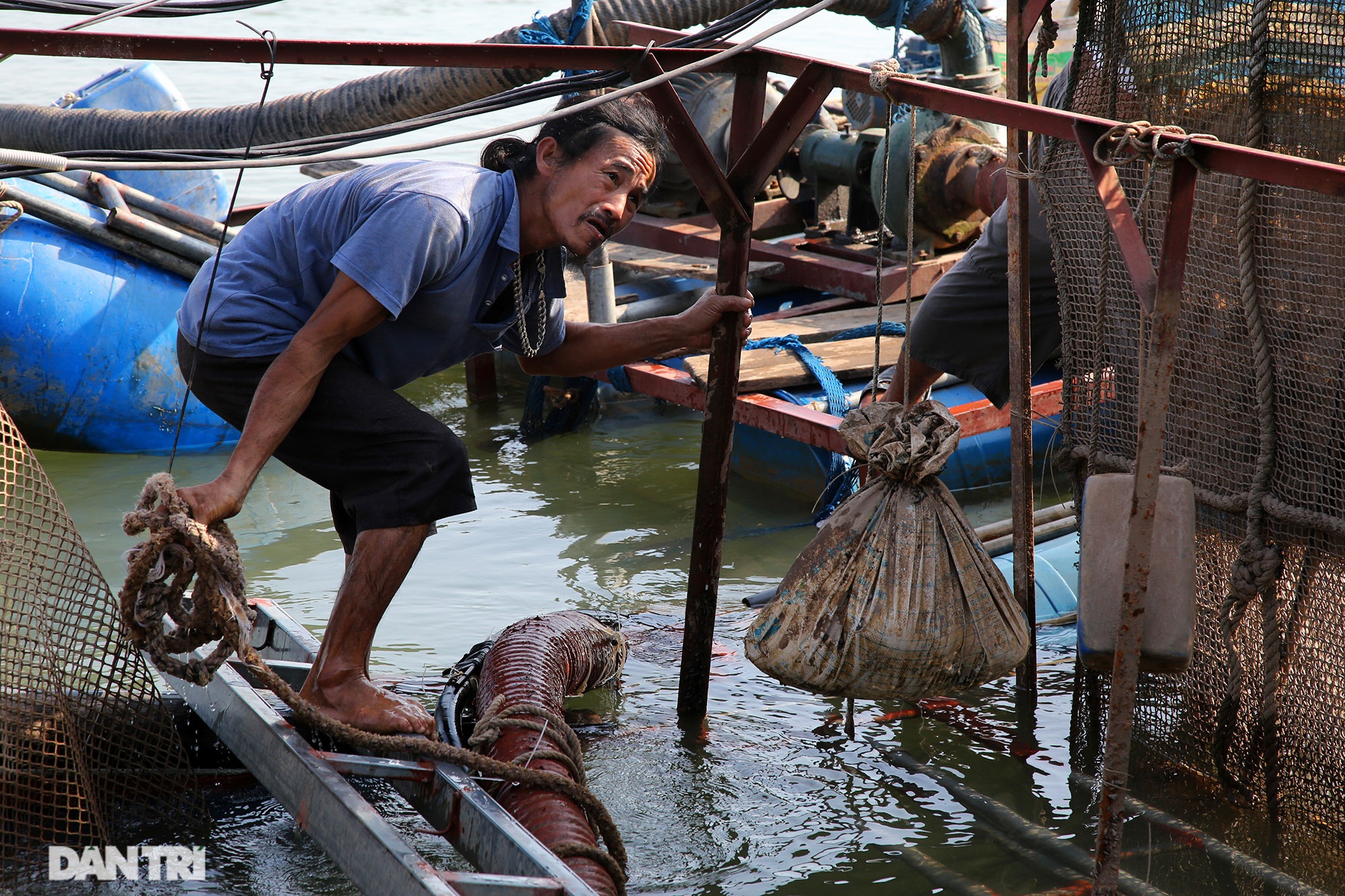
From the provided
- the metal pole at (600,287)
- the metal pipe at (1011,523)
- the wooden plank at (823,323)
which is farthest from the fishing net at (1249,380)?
the metal pole at (600,287)

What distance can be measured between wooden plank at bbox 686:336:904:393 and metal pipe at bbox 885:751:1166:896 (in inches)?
104

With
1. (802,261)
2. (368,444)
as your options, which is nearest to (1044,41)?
(368,444)

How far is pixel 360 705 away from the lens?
3.44 meters

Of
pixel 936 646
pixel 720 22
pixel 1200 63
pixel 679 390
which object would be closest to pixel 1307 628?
pixel 936 646

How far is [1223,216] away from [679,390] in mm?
→ 3387

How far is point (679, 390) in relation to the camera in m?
6.50

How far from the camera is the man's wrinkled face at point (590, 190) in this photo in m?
3.41

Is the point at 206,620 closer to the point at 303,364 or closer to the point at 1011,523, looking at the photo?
the point at 303,364

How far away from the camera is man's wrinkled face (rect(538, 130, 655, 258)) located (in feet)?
11.2

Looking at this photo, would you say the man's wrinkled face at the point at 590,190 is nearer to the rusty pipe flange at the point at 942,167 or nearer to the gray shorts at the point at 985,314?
the gray shorts at the point at 985,314

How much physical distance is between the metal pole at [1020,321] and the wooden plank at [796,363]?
2.20 m

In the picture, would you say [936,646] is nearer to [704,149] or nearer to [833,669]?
[833,669]

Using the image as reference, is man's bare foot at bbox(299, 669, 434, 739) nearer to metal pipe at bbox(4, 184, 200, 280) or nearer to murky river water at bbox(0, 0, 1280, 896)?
murky river water at bbox(0, 0, 1280, 896)

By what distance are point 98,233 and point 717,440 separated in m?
4.92
